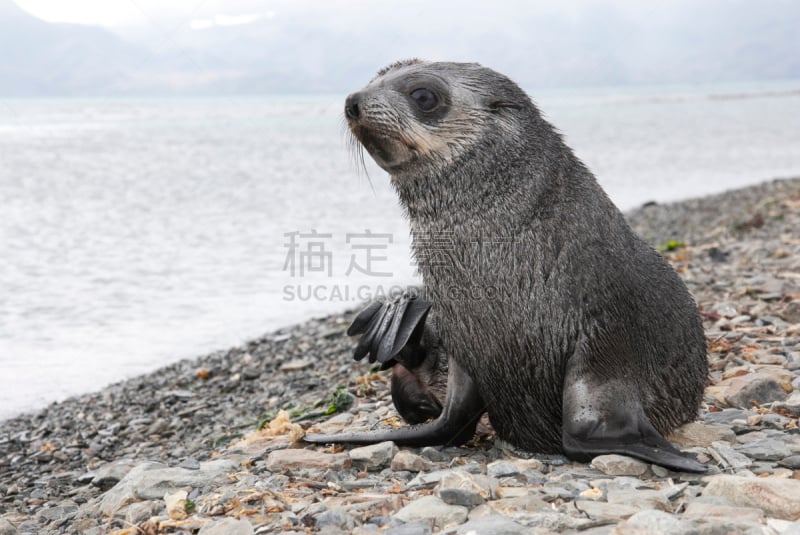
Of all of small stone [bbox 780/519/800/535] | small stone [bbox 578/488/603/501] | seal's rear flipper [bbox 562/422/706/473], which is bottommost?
small stone [bbox 578/488/603/501]

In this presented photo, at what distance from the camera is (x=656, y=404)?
4.06 meters

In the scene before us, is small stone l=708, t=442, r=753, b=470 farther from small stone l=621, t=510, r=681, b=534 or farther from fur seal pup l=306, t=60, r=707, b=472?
small stone l=621, t=510, r=681, b=534

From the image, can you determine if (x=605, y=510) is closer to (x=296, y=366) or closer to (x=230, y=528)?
(x=230, y=528)

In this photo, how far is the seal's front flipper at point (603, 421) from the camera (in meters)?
3.76

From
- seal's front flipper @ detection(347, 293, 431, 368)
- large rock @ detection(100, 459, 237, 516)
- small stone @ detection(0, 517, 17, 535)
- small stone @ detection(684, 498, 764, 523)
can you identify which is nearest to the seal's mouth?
seal's front flipper @ detection(347, 293, 431, 368)

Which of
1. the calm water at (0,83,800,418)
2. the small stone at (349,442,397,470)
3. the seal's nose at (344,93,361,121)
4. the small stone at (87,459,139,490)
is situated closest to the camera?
the seal's nose at (344,93,361,121)

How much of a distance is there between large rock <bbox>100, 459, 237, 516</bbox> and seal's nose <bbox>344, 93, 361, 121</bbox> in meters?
1.73

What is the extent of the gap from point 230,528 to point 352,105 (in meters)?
1.83

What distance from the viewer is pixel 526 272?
3920 mm

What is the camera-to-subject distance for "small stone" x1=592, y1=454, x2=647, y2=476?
3645mm

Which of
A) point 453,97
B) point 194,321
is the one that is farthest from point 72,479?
point 194,321

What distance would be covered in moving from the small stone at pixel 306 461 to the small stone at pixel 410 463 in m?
0.22

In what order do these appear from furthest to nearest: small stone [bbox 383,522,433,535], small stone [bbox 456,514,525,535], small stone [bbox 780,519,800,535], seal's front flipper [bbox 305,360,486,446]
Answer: seal's front flipper [bbox 305,360,486,446], small stone [bbox 383,522,433,535], small stone [bbox 456,514,525,535], small stone [bbox 780,519,800,535]

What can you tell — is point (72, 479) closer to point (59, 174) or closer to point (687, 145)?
point (59, 174)
